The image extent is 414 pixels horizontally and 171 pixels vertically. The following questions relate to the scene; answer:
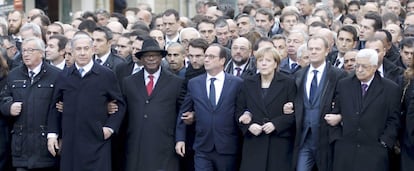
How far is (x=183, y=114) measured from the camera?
1215 centimetres

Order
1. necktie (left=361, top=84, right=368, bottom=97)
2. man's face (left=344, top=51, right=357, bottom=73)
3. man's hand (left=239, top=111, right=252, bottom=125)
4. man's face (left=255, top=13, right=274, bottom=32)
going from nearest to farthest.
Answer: necktie (left=361, top=84, right=368, bottom=97) → man's hand (left=239, top=111, right=252, bottom=125) → man's face (left=344, top=51, right=357, bottom=73) → man's face (left=255, top=13, right=274, bottom=32)

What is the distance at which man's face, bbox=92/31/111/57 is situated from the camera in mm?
13625

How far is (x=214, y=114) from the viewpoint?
11977 mm

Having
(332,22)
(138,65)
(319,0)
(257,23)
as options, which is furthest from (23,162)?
(319,0)

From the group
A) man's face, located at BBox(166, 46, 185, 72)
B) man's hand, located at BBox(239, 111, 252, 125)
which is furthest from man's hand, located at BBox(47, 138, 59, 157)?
man's hand, located at BBox(239, 111, 252, 125)

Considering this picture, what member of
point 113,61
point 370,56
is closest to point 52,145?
point 113,61

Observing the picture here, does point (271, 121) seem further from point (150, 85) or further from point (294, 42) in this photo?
point (294, 42)

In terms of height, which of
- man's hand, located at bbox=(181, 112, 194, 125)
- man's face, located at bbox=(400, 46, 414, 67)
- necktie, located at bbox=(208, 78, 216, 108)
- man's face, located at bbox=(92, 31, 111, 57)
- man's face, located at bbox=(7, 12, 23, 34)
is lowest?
man's hand, located at bbox=(181, 112, 194, 125)

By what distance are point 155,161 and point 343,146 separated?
220cm

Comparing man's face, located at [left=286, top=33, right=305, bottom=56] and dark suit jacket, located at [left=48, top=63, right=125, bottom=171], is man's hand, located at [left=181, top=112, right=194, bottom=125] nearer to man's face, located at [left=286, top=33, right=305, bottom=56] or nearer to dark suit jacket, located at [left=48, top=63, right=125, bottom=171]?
dark suit jacket, located at [left=48, top=63, right=125, bottom=171]

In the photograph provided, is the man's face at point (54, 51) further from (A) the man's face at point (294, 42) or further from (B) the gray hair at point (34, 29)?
(A) the man's face at point (294, 42)

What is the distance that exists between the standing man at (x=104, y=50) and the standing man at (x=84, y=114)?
1.11 metres

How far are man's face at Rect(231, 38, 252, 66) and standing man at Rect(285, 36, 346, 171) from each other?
1085 mm

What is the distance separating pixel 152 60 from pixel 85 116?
3.29ft
